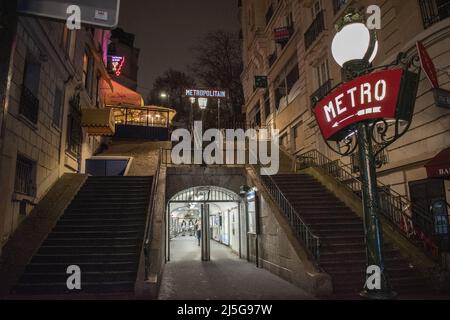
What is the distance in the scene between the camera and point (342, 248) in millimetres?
9375

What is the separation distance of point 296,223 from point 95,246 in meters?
6.25

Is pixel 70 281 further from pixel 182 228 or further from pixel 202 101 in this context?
pixel 182 228

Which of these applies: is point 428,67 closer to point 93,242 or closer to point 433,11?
point 433,11

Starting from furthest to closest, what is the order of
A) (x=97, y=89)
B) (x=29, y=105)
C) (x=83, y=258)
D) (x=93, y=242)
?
1. (x=97, y=89)
2. (x=29, y=105)
3. (x=93, y=242)
4. (x=83, y=258)

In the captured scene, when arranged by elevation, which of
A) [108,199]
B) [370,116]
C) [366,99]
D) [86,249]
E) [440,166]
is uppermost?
[366,99]

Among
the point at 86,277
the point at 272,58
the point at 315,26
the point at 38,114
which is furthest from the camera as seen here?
the point at 272,58

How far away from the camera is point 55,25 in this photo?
1206 cm

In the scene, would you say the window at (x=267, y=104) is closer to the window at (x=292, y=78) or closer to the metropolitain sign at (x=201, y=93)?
the window at (x=292, y=78)

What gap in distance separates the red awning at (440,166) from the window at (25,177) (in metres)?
11.0

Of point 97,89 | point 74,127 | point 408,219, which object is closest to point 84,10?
point 74,127

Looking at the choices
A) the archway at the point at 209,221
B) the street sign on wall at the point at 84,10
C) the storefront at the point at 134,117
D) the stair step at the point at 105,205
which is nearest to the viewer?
the street sign on wall at the point at 84,10

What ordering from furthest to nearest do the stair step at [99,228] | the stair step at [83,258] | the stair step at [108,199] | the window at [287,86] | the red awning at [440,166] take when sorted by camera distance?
the window at [287,86], the stair step at [108,199], the stair step at [99,228], the stair step at [83,258], the red awning at [440,166]

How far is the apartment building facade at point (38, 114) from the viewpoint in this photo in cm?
845

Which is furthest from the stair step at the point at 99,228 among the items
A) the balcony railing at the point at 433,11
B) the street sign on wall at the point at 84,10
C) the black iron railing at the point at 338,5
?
the black iron railing at the point at 338,5
